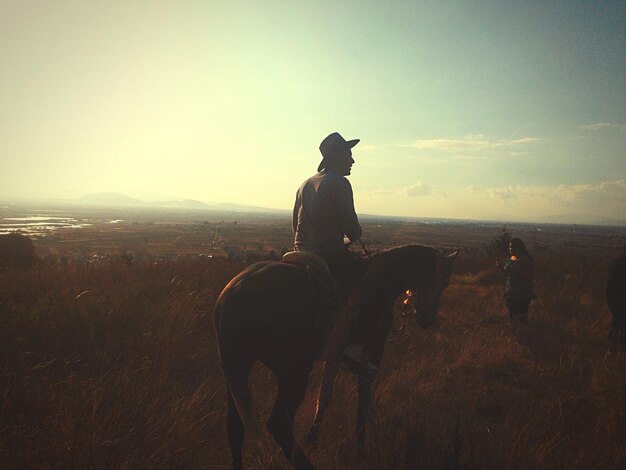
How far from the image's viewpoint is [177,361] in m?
4.80

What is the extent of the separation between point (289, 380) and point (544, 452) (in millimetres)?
2367

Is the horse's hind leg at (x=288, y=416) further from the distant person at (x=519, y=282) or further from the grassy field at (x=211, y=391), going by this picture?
the distant person at (x=519, y=282)

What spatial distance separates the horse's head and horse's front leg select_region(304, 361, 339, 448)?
1.09m

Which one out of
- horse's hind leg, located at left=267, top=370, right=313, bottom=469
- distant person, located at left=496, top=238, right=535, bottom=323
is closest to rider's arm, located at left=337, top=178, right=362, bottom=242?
horse's hind leg, located at left=267, top=370, right=313, bottom=469

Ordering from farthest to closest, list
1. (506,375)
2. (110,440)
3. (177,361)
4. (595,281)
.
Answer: (595,281), (506,375), (177,361), (110,440)

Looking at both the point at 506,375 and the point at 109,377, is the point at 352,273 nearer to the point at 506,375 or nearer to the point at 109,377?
the point at 109,377

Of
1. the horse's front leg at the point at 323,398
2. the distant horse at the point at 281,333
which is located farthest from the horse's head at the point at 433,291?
the horse's front leg at the point at 323,398

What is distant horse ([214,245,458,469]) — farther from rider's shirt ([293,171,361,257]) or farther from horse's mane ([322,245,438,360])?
rider's shirt ([293,171,361,257])

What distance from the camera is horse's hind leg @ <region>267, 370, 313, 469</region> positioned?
9.03 ft

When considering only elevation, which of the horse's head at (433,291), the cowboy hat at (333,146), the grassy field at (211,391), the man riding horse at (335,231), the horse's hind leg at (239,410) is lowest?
the grassy field at (211,391)

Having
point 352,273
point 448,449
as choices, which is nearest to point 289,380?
point 352,273

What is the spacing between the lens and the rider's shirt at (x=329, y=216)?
3.44m

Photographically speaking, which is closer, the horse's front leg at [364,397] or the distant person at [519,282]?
the horse's front leg at [364,397]

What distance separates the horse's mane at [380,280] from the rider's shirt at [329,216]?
1.30 feet
